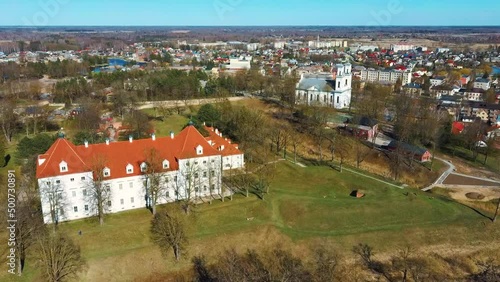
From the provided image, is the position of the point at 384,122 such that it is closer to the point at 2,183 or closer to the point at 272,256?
the point at 272,256

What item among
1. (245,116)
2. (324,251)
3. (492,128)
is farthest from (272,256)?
(492,128)

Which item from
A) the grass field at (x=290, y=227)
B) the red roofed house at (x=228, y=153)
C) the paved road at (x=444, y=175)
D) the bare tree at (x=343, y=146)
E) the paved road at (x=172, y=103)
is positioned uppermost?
the paved road at (x=172, y=103)

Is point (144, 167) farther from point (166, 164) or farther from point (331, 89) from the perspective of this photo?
point (331, 89)

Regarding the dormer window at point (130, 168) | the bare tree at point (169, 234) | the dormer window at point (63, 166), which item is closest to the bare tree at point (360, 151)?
the bare tree at point (169, 234)

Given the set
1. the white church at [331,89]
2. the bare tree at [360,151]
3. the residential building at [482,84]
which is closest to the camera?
the bare tree at [360,151]

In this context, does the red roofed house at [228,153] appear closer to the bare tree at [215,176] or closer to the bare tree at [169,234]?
the bare tree at [215,176]

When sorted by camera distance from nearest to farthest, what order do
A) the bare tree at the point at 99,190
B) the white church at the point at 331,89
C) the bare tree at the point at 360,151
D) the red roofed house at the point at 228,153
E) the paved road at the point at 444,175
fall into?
the bare tree at the point at 99,190 → the red roofed house at the point at 228,153 → the paved road at the point at 444,175 → the bare tree at the point at 360,151 → the white church at the point at 331,89

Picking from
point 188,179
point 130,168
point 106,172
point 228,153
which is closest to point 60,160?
point 106,172
